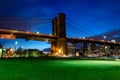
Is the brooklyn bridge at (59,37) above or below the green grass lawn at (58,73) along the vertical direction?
above

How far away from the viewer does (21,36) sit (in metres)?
75.0

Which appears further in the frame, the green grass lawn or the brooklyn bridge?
the brooklyn bridge

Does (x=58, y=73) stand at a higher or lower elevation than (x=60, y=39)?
lower

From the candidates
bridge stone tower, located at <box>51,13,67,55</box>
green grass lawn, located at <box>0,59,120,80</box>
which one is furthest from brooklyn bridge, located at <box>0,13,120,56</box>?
green grass lawn, located at <box>0,59,120,80</box>

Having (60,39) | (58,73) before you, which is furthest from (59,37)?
(58,73)

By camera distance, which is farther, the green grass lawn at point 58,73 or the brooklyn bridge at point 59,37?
the brooklyn bridge at point 59,37

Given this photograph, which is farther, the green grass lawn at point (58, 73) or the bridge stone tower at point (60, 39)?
the bridge stone tower at point (60, 39)

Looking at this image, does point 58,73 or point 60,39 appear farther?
point 60,39

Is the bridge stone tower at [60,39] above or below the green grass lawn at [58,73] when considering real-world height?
above

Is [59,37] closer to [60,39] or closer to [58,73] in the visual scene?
[60,39]

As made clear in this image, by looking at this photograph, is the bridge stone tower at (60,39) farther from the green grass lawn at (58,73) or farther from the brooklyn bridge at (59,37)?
the green grass lawn at (58,73)

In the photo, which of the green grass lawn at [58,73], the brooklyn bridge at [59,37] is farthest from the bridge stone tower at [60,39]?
the green grass lawn at [58,73]

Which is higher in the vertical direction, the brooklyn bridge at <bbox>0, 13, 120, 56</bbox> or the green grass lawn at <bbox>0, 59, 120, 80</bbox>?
the brooklyn bridge at <bbox>0, 13, 120, 56</bbox>

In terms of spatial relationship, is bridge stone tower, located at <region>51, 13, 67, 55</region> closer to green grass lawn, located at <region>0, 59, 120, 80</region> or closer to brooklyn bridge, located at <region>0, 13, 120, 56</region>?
brooklyn bridge, located at <region>0, 13, 120, 56</region>
